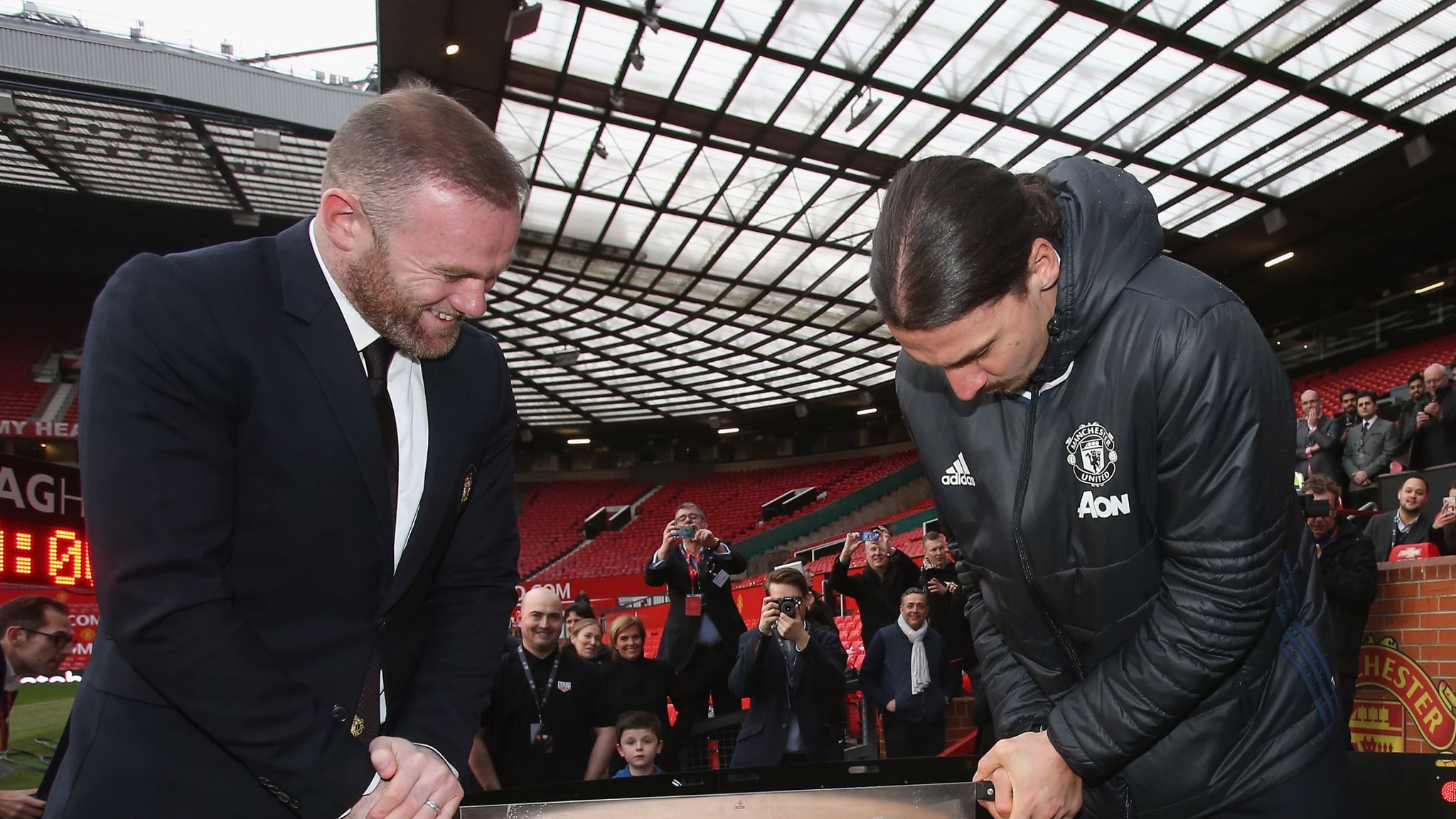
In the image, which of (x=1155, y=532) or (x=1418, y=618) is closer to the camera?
(x=1155, y=532)

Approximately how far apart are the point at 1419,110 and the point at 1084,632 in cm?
1625

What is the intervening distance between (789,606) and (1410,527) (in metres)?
4.72

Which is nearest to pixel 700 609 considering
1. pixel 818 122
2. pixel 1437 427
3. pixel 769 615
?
pixel 769 615

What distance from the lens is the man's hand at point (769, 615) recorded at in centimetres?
593

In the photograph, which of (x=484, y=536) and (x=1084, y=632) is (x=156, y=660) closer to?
(x=484, y=536)

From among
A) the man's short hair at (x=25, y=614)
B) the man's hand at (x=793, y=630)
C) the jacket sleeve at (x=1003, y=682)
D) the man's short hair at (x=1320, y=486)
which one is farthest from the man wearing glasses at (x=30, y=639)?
the man's short hair at (x=1320, y=486)

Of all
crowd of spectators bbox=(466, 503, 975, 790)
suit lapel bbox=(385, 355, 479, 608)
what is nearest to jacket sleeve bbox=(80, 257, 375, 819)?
suit lapel bbox=(385, 355, 479, 608)

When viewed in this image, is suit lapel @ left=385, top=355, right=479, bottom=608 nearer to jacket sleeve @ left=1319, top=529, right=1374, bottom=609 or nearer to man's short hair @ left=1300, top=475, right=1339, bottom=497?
jacket sleeve @ left=1319, top=529, right=1374, bottom=609

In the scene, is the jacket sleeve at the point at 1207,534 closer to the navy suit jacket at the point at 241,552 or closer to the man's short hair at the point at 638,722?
the navy suit jacket at the point at 241,552

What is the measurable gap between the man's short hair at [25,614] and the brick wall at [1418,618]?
6.93 meters

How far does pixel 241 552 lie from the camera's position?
137 centimetres

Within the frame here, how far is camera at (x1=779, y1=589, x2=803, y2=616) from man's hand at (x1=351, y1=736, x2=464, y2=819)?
4.66 m

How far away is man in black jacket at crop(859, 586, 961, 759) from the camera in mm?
6574

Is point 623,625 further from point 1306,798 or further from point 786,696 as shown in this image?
point 1306,798
